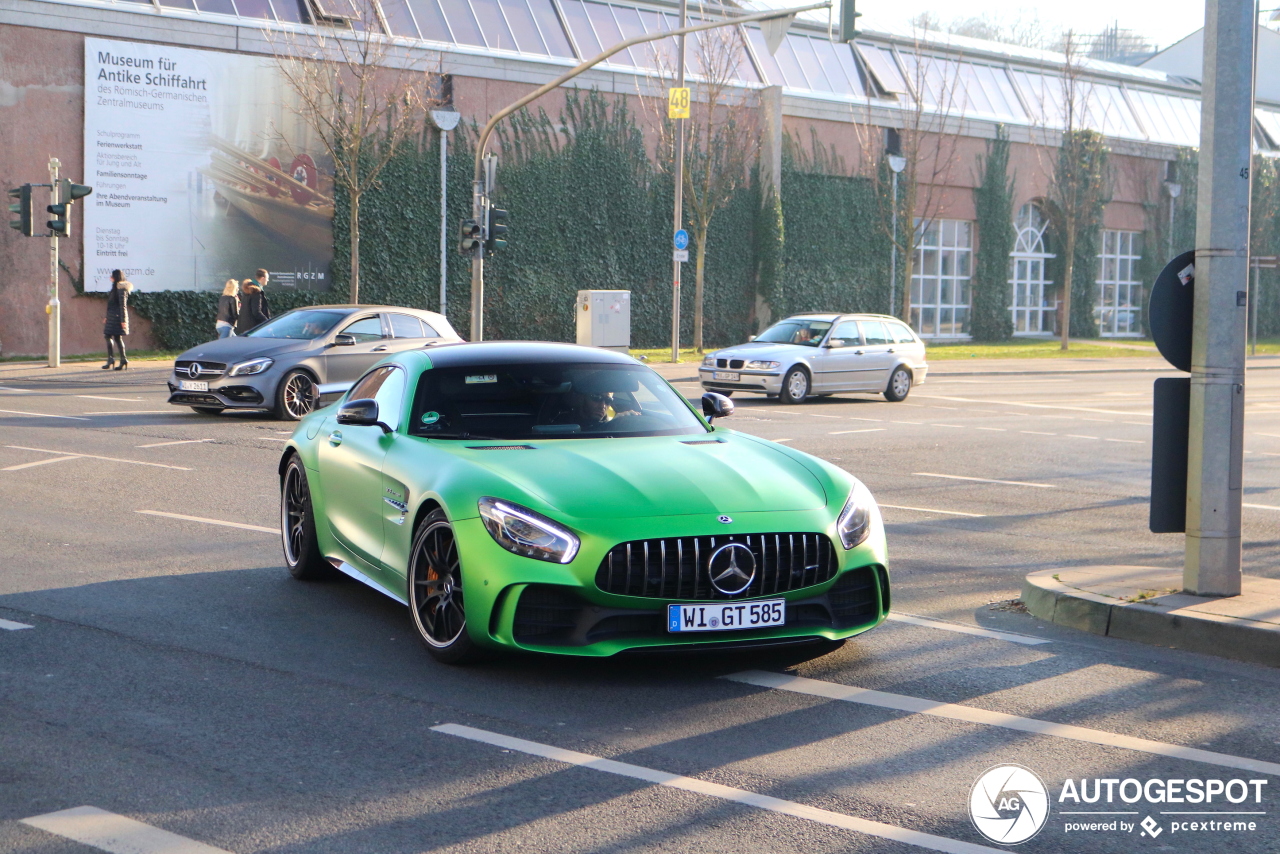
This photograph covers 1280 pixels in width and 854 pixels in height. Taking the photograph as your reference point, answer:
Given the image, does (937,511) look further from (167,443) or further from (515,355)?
(167,443)

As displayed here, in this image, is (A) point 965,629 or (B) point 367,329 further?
(B) point 367,329

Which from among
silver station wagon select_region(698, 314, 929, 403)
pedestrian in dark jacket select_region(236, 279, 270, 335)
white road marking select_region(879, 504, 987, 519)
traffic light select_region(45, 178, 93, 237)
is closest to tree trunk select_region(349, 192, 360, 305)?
traffic light select_region(45, 178, 93, 237)

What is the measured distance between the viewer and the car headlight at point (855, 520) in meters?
6.02

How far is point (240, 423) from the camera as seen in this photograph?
17.7 m

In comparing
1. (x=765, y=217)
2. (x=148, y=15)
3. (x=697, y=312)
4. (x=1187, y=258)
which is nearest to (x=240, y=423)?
(x=1187, y=258)

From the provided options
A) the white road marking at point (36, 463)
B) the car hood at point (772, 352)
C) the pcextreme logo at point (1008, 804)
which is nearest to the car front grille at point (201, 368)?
the white road marking at point (36, 463)

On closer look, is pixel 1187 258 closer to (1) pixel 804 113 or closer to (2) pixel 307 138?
(2) pixel 307 138

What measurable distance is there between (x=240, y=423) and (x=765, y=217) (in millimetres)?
27618

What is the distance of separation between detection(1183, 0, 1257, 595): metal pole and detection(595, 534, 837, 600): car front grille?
2558 mm

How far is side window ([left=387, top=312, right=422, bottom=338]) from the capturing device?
19.4 m

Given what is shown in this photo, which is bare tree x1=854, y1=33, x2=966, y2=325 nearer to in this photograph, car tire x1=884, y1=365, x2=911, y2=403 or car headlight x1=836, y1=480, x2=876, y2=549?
car tire x1=884, y1=365, x2=911, y2=403

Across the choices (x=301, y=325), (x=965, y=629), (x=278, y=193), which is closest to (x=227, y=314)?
(x=301, y=325)

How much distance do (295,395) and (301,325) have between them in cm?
130

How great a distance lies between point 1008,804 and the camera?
438 cm
